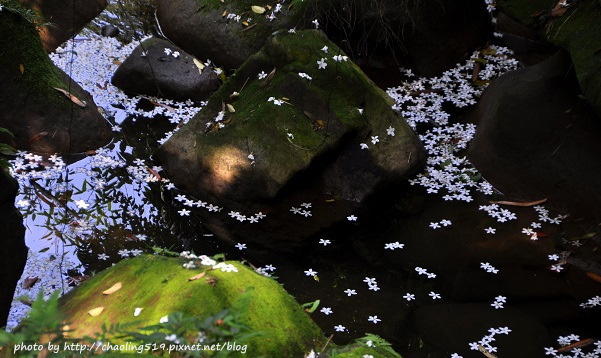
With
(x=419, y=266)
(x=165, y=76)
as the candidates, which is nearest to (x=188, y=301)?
(x=419, y=266)

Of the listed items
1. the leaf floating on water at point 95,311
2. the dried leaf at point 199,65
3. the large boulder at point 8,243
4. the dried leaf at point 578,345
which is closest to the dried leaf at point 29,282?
the large boulder at point 8,243

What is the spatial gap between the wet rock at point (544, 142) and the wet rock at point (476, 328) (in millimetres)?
1766

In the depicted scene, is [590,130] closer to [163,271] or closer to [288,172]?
[288,172]

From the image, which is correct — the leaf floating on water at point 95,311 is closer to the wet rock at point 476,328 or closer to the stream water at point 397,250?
the stream water at point 397,250

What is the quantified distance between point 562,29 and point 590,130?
1.05m

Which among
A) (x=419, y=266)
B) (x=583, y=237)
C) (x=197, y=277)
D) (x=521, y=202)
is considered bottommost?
(x=197, y=277)

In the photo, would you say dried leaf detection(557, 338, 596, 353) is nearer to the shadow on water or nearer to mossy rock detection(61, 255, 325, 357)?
the shadow on water

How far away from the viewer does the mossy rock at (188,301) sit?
2.73m

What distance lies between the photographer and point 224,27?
8742 mm

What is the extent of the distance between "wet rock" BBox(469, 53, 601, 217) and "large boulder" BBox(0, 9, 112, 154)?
14.1ft

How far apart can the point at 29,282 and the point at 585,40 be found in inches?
200

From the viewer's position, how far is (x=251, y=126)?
6.37m

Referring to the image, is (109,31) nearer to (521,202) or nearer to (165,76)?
(165,76)

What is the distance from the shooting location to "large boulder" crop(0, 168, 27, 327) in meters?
3.88
